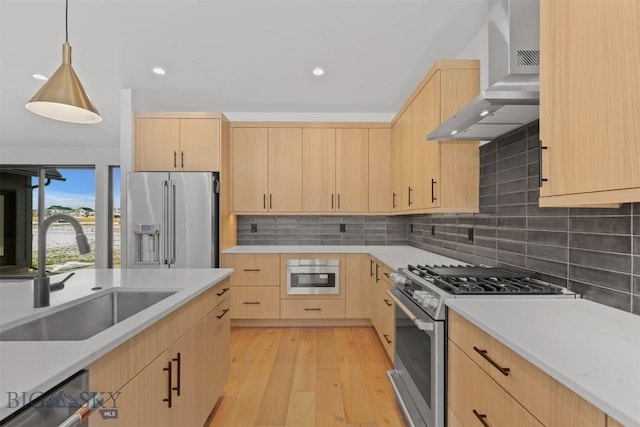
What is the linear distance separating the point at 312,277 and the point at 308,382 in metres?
1.27

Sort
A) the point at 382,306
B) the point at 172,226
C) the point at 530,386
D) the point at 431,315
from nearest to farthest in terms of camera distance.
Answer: the point at 530,386
the point at 431,315
the point at 382,306
the point at 172,226

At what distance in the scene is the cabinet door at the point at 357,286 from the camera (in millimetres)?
3508

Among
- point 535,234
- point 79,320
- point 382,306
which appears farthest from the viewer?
point 382,306

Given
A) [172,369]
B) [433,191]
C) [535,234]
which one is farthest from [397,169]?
[172,369]

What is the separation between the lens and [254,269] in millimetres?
3508

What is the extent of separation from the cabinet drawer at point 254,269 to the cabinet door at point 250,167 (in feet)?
2.16

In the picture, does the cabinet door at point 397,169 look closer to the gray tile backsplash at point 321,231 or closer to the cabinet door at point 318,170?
the gray tile backsplash at point 321,231

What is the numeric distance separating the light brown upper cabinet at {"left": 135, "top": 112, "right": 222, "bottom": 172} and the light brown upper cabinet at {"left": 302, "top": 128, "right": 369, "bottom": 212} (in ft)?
3.68

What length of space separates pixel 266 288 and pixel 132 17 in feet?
9.46

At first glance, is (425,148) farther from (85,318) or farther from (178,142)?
(178,142)

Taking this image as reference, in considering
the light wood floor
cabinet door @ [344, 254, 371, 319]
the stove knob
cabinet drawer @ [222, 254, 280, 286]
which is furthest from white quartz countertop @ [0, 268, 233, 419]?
cabinet door @ [344, 254, 371, 319]

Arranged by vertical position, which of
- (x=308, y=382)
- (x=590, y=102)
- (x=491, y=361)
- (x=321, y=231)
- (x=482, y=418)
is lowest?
(x=308, y=382)

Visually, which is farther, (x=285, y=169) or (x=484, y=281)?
(x=285, y=169)

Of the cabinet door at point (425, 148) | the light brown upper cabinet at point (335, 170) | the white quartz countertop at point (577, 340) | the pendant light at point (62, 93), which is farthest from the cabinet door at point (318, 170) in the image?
the white quartz countertop at point (577, 340)
